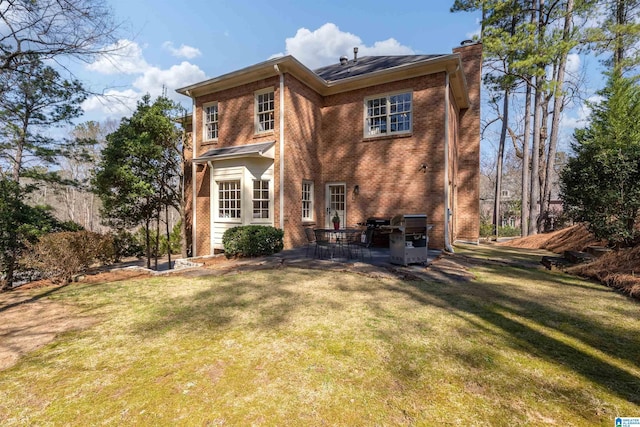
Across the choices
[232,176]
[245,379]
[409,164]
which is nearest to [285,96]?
[232,176]

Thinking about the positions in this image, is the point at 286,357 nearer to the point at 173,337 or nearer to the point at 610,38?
the point at 173,337

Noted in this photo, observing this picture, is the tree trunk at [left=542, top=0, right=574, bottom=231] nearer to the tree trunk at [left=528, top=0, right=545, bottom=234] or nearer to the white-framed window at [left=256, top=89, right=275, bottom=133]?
the tree trunk at [left=528, top=0, right=545, bottom=234]

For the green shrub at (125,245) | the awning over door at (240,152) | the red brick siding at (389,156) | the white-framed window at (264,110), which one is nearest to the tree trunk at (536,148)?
the red brick siding at (389,156)

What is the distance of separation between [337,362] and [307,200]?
28.8 feet

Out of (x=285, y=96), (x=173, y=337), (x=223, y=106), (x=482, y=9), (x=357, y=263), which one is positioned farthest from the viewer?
(x=482, y=9)

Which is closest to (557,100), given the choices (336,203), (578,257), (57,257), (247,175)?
(578,257)

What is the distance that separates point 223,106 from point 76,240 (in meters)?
6.86

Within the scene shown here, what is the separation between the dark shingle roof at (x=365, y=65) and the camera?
10836 mm

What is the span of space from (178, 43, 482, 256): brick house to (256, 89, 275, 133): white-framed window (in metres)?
0.04

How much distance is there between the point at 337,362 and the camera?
2699mm

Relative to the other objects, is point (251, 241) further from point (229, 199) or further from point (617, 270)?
point (617, 270)

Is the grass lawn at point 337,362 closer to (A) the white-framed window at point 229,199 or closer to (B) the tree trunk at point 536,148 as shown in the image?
(A) the white-framed window at point 229,199

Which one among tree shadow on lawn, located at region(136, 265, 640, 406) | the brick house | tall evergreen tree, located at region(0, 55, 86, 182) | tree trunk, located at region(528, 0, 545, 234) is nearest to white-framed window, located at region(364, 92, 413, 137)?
the brick house

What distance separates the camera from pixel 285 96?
9.91 m
